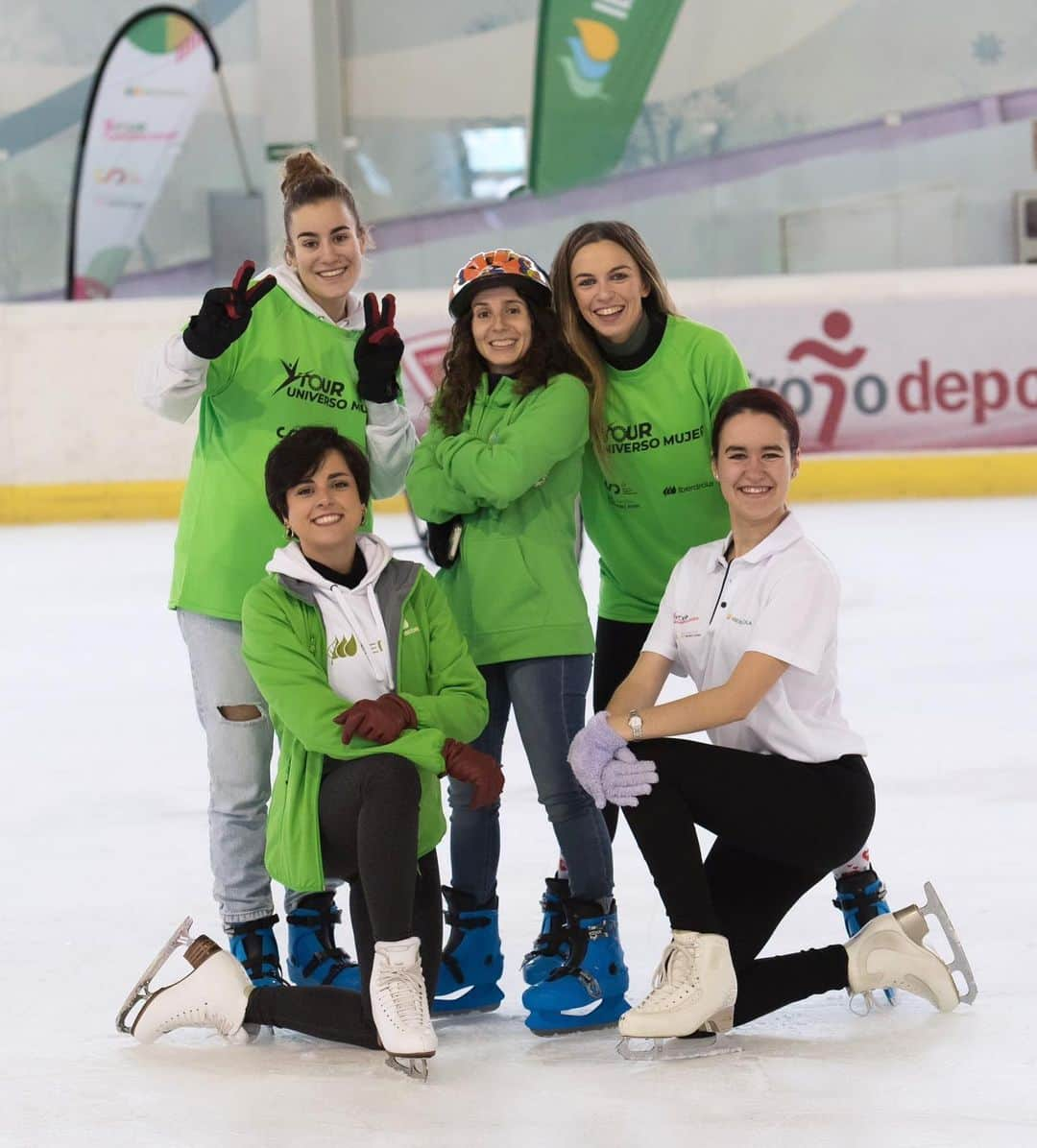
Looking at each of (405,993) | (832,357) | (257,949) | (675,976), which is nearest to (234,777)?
(257,949)

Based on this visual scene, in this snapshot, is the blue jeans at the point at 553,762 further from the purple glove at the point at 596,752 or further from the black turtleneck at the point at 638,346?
the black turtleneck at the point at 638,346

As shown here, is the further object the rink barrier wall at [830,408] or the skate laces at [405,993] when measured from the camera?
the rink barrier wall at [830,408]

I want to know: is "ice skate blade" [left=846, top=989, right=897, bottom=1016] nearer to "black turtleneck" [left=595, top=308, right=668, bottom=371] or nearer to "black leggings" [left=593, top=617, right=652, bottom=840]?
"black leggings" [left=593, top=617, right=652, bottom=840]

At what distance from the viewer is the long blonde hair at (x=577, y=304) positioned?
244 cm

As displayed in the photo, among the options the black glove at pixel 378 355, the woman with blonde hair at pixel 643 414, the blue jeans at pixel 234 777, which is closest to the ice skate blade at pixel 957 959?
the woman with blonde hair at pixel 643 414

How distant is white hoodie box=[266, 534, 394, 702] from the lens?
2301 millimetres

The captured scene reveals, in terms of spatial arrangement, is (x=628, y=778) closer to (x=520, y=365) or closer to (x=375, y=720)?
(x=375, y=720)

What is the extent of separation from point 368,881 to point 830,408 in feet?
25.1

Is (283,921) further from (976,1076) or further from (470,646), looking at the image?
(976,1076)

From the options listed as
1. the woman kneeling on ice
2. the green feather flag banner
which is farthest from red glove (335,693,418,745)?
the green feather flag banner

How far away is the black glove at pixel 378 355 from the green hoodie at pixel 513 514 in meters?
0.10

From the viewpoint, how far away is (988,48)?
1136 centimetres

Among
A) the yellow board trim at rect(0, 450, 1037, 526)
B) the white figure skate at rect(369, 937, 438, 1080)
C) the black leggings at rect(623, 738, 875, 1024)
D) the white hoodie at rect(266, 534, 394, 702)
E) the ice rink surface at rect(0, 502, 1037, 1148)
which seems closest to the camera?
the ice rink surface at rect(0, 502, 1037, 1148)

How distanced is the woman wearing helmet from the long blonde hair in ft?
0.08
